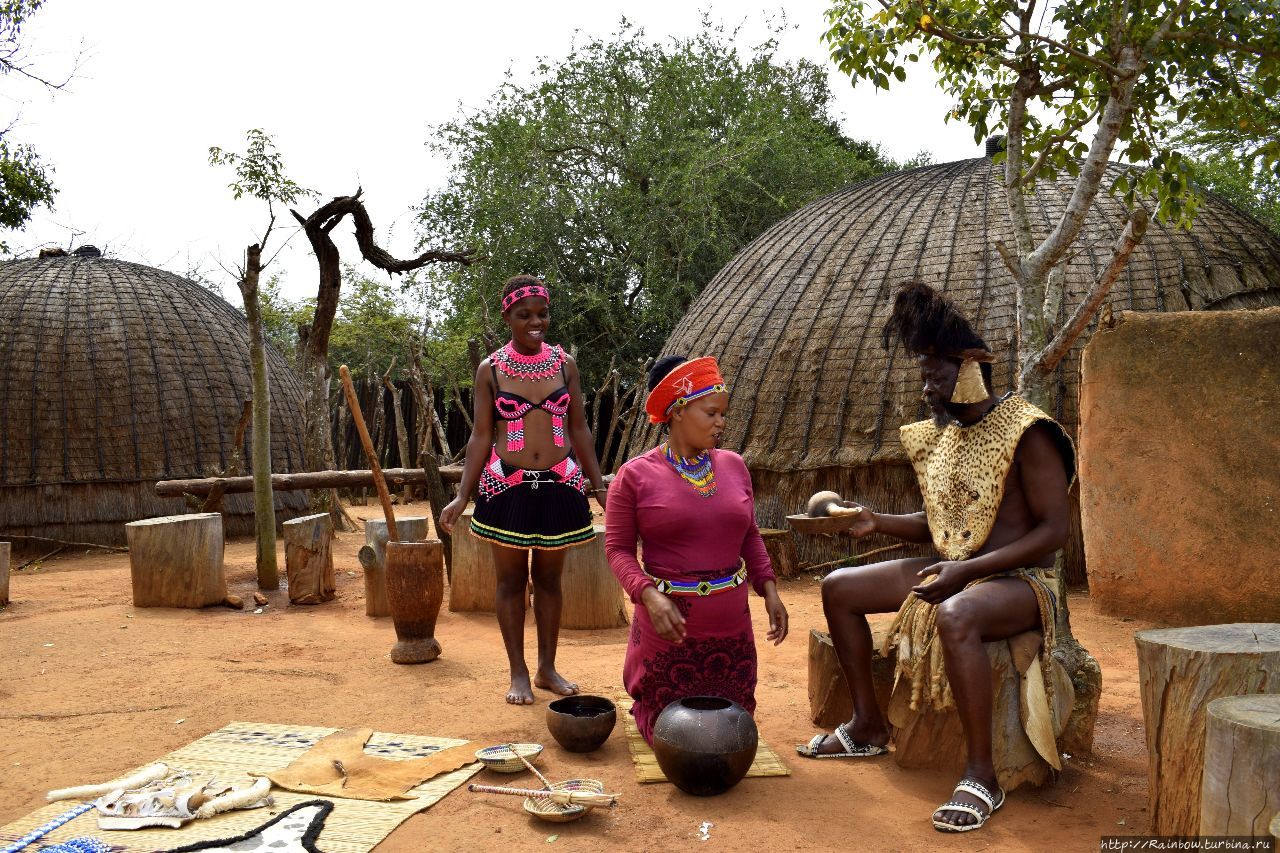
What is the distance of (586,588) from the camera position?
6238mm

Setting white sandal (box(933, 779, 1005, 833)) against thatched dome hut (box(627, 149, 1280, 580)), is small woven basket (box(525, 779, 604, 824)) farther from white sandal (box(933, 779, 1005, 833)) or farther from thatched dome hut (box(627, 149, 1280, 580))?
thatched dome hut (box(627, 149, 1280, 580))

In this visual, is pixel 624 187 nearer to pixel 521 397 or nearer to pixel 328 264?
pixel 328 264

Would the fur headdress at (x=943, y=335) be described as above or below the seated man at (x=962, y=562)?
above

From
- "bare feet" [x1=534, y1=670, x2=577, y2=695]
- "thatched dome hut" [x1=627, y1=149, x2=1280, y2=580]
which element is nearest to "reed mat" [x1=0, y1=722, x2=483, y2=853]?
"bare feet" [x1=534, y1=670, x2=577, y2=695]

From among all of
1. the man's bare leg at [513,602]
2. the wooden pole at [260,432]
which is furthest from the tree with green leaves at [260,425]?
the man's bare leg at [513,602]

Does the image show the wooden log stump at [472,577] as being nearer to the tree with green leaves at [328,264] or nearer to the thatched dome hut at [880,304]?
the thatched dome hut at [880,304]

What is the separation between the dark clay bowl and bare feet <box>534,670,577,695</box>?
0.70 m

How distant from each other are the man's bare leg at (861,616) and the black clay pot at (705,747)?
552mm

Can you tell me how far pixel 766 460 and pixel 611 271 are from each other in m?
7.11

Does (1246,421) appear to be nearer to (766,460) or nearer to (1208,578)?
(1208,578)

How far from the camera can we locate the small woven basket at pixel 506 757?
3463mm

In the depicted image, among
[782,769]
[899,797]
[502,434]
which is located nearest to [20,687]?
[502,434]

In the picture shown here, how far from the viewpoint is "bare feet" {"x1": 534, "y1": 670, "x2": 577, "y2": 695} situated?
4473 millimetres

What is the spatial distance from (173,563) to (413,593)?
2563mm
